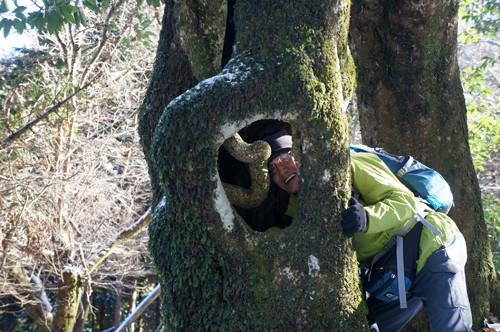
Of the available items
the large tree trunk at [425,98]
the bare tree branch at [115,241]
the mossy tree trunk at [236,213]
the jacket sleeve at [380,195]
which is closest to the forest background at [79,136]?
the bare tree branch at [115,241]

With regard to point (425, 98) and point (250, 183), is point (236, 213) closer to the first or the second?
point (250, 183)

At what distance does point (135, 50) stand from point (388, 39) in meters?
→ 7.17

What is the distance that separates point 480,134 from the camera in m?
9.07

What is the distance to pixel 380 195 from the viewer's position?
3146mm

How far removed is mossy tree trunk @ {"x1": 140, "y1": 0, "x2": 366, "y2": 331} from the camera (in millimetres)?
2752

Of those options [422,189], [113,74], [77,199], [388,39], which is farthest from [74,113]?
[422,189]

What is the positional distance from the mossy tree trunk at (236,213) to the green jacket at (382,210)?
228mm

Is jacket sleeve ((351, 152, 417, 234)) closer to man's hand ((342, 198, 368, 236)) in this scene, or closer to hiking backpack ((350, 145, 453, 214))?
man's hand ((342, 198, 368, 236))

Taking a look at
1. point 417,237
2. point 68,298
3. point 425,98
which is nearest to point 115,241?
point 68,298

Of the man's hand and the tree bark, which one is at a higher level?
the man's hand

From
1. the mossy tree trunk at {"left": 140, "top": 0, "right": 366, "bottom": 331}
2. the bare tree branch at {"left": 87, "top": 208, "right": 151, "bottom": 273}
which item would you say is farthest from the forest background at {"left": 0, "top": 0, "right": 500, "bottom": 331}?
the mossy tree trunk at {"left": 140, "top": 0, "right": 366, "bottom": 331}

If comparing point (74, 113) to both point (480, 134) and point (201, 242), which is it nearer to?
point (480, 134)

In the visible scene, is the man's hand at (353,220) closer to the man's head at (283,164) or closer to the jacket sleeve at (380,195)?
the jacket sleeve at (380,195)

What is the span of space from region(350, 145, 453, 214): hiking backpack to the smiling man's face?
0.58 metres
